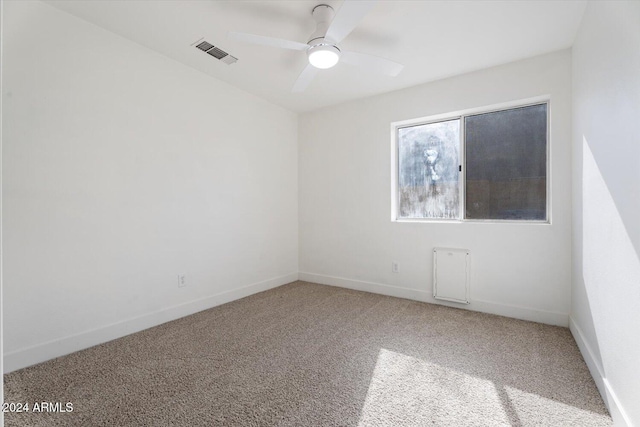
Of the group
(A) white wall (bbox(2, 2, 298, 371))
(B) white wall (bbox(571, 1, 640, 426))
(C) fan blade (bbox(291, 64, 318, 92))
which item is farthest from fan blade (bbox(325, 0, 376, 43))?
(A) white wall (bbox(2, 2, 298, 371))

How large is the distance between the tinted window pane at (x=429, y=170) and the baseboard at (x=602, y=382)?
59.3 inches

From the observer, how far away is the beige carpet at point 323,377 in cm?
173

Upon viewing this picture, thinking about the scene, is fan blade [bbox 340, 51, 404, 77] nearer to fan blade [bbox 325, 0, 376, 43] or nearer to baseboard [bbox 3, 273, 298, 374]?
fan blade [bbox 325, 0, 376, 43]

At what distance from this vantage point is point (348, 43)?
8.95ft

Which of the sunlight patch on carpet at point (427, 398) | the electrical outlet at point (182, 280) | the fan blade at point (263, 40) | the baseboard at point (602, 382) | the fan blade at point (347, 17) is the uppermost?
the fan blade at point (347, 17)

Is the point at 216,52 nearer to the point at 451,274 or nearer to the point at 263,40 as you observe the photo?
the point at 263,40

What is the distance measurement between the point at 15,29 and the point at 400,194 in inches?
141

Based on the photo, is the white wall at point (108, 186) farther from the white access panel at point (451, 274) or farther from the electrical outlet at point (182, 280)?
the white access panel at point (451, 274)

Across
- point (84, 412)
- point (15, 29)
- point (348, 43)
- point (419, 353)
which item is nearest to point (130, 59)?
point (15, 29)

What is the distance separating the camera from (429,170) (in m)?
3.66

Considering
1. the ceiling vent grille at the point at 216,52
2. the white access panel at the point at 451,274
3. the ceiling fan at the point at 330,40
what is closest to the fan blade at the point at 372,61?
the ceiling fan at the point at 330,40

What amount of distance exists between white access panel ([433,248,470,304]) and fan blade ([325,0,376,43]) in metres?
2.33

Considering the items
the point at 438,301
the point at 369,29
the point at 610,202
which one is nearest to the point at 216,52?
the point at 369,29

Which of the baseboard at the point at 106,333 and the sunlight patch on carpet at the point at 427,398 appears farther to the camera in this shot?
the baseboard at the point at 106,333
